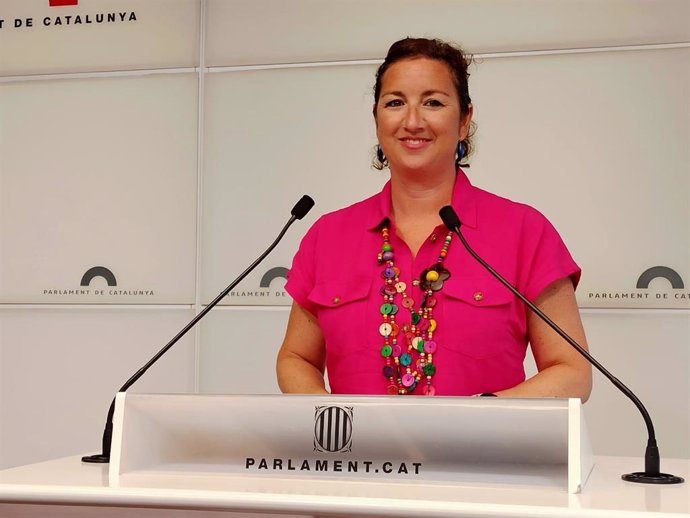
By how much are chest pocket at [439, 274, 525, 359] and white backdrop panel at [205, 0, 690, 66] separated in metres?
1.36

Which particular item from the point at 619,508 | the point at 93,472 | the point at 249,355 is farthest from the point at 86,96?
→ the point at 619,508

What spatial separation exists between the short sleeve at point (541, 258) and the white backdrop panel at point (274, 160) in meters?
1.18

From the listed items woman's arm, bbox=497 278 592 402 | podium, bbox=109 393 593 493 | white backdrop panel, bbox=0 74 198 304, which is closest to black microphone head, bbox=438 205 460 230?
woman's arm, bbox=497 278 592 402

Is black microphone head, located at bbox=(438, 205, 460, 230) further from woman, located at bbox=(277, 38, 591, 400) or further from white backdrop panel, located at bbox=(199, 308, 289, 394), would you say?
white backdrop panel, located at bbox=(199, 308, 289, 394)

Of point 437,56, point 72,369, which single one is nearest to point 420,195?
point 437,56

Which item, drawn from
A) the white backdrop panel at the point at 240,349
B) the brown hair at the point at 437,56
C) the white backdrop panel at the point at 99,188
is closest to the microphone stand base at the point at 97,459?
the brown hair at the point at 437,56

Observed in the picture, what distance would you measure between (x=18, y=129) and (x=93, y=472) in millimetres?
2404

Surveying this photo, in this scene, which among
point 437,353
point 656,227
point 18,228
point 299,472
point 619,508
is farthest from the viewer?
point 18,228

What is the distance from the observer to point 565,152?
3182mm

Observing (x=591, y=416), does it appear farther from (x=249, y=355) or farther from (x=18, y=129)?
(x=18, y=129)

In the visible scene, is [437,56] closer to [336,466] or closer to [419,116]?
[419,116]

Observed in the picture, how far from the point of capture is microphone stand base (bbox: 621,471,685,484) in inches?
55.7

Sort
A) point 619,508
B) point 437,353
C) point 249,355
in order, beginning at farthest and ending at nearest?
point 249,355, point 437,353, point 619,508

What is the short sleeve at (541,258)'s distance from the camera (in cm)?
210
